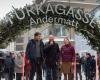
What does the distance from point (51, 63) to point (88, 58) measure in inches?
204

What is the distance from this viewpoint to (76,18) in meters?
16.4

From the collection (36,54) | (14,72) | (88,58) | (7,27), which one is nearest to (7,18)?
(7,27)

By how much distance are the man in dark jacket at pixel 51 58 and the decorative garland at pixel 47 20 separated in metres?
1.70

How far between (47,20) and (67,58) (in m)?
1.89

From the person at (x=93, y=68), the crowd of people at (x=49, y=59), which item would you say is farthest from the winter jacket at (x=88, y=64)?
the crowd of people at (x=49, y=59)

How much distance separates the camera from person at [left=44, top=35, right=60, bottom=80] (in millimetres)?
14727

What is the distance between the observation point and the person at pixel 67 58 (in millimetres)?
15078

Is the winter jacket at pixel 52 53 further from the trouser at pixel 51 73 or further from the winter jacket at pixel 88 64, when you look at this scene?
the winter jacket at pixel 88 64

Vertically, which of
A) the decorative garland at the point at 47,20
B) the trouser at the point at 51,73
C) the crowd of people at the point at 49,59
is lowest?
the trouser at the point at 51,73

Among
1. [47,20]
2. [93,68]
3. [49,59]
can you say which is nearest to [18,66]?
[47,20]

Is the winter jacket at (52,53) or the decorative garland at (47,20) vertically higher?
the decorative garland at (47,20)

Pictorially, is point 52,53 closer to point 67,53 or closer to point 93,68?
point 67,53

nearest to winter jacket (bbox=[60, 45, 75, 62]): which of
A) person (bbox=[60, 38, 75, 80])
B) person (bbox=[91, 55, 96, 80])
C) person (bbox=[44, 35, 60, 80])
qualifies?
person (bbox=[60, 38, 75, 80])

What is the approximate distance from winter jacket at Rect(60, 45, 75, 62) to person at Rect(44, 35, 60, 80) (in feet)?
0.64
